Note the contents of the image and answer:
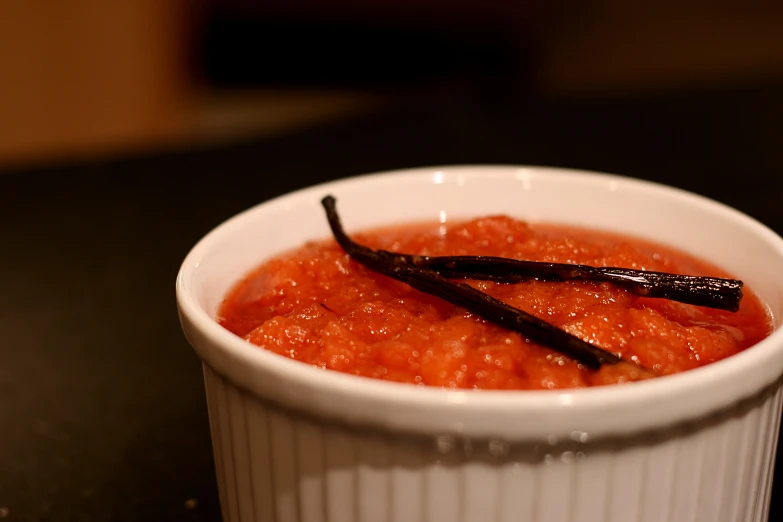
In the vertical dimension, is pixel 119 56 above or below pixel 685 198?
below

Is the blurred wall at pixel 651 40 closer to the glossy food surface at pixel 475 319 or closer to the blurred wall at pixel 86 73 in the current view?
the blurred wall at pixel 86 73

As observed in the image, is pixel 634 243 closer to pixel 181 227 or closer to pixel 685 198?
pixel 685 198

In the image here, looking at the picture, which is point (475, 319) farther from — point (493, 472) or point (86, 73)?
point (86, 73)

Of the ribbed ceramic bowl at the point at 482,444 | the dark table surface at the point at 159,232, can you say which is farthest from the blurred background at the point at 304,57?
the ribbed ceramic bowl at the point at 482,444

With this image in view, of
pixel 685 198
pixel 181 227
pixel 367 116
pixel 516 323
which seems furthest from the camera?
pixel 367 116

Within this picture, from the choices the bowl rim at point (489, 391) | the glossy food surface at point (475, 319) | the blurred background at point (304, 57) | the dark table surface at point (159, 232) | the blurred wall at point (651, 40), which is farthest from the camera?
the blurred wall at point (651, 40)

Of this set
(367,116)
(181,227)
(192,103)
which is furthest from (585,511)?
(192,103)

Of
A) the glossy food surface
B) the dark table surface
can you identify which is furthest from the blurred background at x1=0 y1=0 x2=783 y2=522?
the glossy food surface

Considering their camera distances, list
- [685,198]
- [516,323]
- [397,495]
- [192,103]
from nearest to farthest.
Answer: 1. [397,495]
2. [516,323]
3. [685,198]
4. [192,103]
